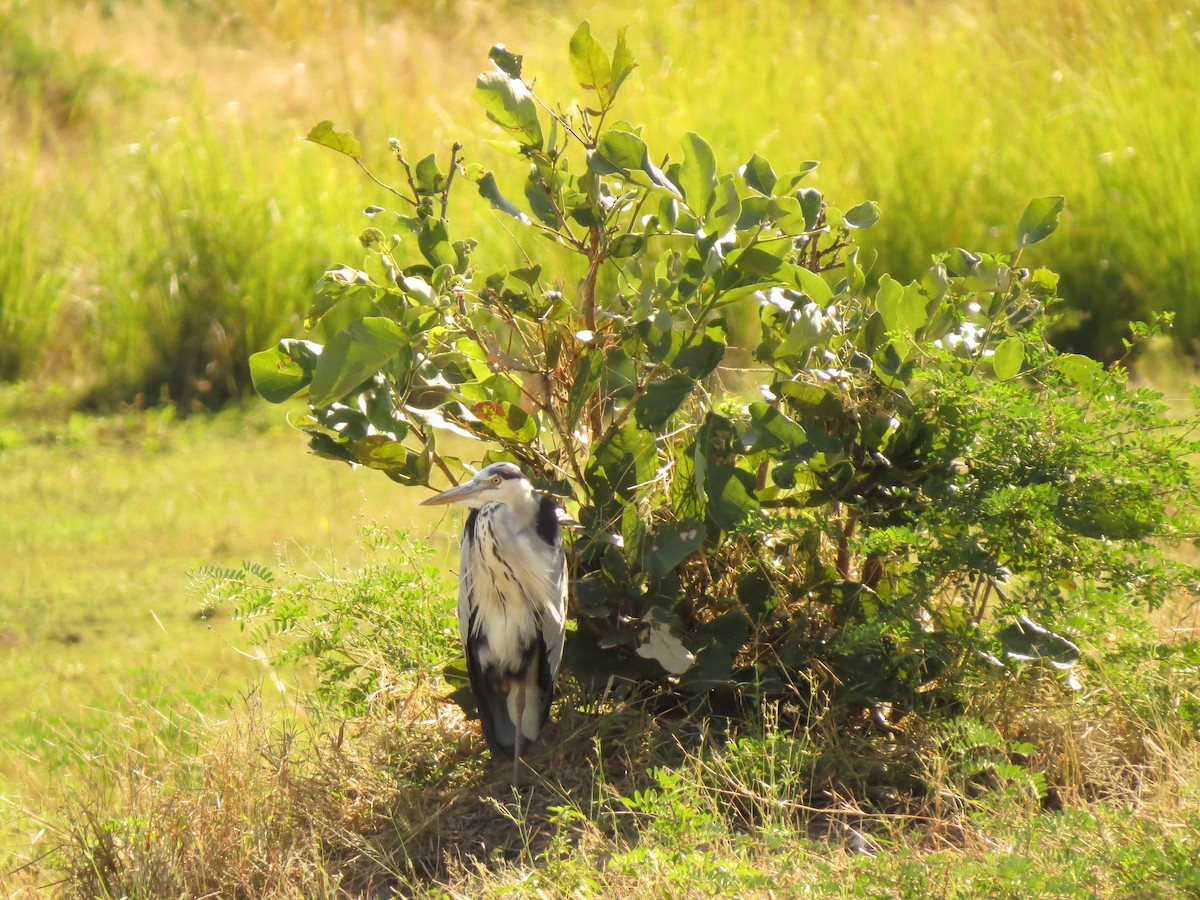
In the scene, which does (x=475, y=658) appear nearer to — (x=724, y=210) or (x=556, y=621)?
(x=556, y=621)

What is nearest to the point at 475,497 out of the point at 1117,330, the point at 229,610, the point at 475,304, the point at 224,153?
the point at 475,304

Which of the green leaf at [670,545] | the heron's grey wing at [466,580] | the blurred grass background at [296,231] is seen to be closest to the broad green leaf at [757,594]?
the green leaf at [670,545]

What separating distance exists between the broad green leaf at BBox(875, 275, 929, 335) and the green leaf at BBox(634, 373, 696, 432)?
1.74 ft

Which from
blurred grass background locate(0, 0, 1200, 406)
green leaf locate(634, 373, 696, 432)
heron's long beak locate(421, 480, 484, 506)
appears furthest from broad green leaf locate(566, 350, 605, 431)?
blurred grass background locate(0, 0, 1200, 406)

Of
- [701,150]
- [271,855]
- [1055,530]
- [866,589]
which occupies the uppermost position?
[701,150]

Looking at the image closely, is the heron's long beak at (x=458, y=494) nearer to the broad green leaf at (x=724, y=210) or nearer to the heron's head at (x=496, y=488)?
the heron's head at (x=496, y=488)

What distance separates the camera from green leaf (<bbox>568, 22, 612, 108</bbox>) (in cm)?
293

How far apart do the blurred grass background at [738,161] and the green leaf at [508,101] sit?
468 centimetres

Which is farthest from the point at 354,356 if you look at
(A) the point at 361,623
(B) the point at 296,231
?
(B) the point at 296,231

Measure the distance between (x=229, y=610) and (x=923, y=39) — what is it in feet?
21.9

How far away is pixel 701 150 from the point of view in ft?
9.78

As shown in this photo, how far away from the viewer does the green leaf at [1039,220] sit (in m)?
3.25

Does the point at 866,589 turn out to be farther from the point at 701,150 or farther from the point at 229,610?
the point at 229,610

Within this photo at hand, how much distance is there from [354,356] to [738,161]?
19.0 feet
